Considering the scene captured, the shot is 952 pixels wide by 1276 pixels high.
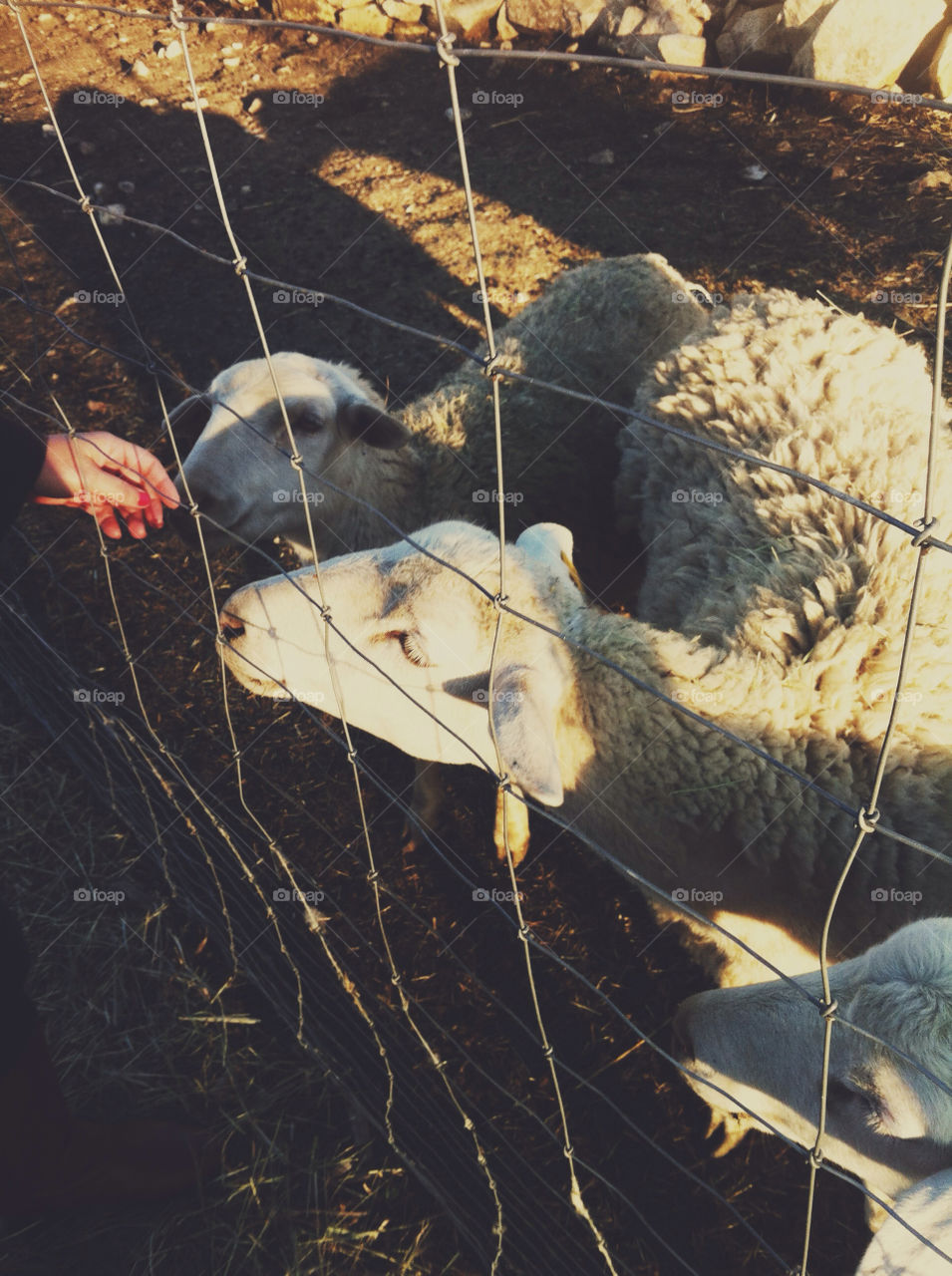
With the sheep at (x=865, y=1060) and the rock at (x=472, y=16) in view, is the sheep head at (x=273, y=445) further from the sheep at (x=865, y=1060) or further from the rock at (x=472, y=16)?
the rock at (x=472, y=16)

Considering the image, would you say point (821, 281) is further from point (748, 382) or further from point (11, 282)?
point (11, 282)

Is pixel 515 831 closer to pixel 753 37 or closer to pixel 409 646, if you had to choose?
pixel 409 646

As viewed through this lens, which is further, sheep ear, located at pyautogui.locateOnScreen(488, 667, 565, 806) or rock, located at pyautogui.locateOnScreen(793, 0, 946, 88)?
rock, located at pyautogui.locateOnScreen(793, 0, 946, 88)

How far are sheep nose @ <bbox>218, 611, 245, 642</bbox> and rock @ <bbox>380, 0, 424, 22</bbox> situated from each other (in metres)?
6.93

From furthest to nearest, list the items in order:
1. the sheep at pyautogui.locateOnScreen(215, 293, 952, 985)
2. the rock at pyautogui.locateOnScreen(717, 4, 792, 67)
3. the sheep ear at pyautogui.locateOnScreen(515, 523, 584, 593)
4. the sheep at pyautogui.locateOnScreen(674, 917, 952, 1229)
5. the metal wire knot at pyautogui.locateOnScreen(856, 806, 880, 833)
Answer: the rock at pyautogui.locateOnScreen(717, 4, 792, 67) → the sheep ear at pyautogui.locateOnScreen(515, 523, 584, 593) → the sheep at pyautogui.locateOnScreen(215, 293, 952, 985) → the sheep at pyautogui.locateOnScreen(674, 917, 952, 1229) → the metal wire knot at pyautogui.locateOnScreen(856, 806, 880, 833)

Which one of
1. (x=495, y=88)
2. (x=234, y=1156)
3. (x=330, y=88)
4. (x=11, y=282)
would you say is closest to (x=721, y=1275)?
(x=234, y=1156)

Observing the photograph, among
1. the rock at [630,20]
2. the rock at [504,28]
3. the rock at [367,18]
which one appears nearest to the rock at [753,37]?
the rock at [630,20]

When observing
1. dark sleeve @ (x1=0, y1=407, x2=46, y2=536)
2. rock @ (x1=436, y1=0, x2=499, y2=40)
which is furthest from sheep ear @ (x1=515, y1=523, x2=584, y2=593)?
rock @ (x1=436, y1=0, x2=499, y2=40)

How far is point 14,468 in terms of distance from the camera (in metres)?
1.88

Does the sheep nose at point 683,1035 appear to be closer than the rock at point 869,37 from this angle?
Yes

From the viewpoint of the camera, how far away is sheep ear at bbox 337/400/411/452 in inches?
122

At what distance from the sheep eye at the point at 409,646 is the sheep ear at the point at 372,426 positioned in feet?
3.85

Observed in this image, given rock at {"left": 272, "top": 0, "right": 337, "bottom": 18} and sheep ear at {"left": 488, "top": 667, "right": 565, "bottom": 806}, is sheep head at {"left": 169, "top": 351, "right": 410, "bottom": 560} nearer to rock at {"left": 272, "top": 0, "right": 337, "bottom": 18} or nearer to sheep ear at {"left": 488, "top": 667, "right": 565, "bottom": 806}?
sheep ear at {"left": 488, "top": 667, "right": 565, "bottom": 806}

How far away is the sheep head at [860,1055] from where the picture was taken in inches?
60.1
